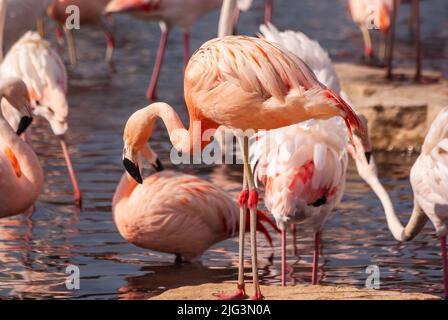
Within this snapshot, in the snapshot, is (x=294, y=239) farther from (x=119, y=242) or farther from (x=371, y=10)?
(x=371, y=10)

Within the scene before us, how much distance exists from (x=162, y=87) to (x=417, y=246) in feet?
17.3

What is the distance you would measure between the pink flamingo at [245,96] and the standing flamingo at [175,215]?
1019mm

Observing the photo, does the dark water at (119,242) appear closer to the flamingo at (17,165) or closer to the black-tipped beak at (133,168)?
the flamingo at (17,165)

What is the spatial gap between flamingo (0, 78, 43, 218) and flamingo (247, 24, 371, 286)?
4.00 ft

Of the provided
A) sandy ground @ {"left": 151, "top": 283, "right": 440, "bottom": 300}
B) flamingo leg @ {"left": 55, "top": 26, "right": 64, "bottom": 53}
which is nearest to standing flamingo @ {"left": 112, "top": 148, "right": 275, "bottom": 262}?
sandy ground @ {"left": 151, "top": 283, "right": 440, "bottom": 300}

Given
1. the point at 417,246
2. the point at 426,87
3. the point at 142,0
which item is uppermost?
the point at 142,0

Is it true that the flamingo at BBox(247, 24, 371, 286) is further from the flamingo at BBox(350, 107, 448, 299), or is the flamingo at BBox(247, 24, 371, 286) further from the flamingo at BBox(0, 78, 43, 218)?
the flamingo at BBox(0, 78, 43, 218)

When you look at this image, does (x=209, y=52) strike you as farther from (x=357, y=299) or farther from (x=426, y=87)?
(x=426, y=87)

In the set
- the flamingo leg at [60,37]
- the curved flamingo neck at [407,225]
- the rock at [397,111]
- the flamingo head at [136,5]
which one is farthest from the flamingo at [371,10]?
the curved flamingo neck at [407,225]

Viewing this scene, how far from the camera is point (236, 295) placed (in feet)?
17.2

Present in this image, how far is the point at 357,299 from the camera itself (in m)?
4.95

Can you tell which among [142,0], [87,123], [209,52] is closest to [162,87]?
[142,0]

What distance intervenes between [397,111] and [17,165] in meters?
3.63
